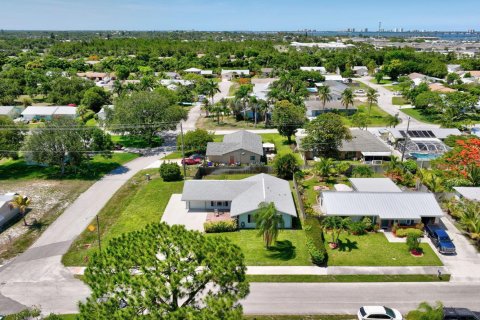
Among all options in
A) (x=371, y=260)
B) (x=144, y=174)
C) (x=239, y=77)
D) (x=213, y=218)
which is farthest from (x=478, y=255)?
(x=239, y=77)

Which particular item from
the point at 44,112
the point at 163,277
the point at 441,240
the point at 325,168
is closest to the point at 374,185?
the point at 325,168

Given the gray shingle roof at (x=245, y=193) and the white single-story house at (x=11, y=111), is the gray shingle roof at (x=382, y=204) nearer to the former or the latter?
the gray shingle roof at (x=245, y=193)

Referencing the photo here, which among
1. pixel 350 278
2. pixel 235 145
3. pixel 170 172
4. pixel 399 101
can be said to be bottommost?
pixel 350 278

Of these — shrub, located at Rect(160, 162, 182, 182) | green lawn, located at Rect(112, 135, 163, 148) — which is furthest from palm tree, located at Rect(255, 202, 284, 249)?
green lawn, located at Rect(112, 135, 163, 148)

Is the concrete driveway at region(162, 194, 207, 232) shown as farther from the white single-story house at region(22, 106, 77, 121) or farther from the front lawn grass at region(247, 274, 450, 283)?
the white single-story house at region(22, 106, 77, 121)

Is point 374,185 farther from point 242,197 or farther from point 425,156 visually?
point 425,156

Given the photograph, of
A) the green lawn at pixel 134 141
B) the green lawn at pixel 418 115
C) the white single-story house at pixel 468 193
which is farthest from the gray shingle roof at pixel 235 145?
the green lawn at pixel 418 115

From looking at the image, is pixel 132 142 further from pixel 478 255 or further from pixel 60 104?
pixel 478 255
